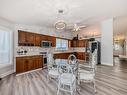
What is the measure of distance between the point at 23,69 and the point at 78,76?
2965 millimetres

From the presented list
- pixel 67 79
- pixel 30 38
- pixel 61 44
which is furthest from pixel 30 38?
pixel 67 79

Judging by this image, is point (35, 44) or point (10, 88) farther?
point (35, 44)

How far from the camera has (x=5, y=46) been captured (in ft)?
16.4

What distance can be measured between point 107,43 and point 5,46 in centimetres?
582

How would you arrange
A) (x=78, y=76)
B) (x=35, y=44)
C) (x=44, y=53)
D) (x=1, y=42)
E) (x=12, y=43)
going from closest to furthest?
(x=78, y=76), (x=1, y=42), (x=12, y=43), (x=35, y=44), (x=44, y=53)

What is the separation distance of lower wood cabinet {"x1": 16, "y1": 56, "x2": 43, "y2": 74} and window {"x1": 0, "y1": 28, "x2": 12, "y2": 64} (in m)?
0.63

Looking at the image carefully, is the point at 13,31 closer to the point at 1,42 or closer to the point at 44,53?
the point at 1,42

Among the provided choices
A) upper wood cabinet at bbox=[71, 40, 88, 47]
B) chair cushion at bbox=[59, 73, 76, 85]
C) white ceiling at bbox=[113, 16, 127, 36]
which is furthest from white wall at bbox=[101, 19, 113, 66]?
chair cushion at bbox=[59, 73, 76, 85]

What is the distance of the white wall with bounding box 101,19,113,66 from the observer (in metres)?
6.63

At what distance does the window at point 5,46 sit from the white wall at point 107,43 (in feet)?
18.3

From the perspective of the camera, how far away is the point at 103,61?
7137 millimetres

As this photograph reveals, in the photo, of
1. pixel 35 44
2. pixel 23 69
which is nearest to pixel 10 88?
pixel 23 69

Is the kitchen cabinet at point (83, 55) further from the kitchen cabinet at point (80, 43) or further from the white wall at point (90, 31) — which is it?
the white wall at point (90, 31)

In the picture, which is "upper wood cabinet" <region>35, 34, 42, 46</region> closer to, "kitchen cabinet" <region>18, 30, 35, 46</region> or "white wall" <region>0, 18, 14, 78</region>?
"kitchen cabinet" <region>18, 30, 35, 46</region>
